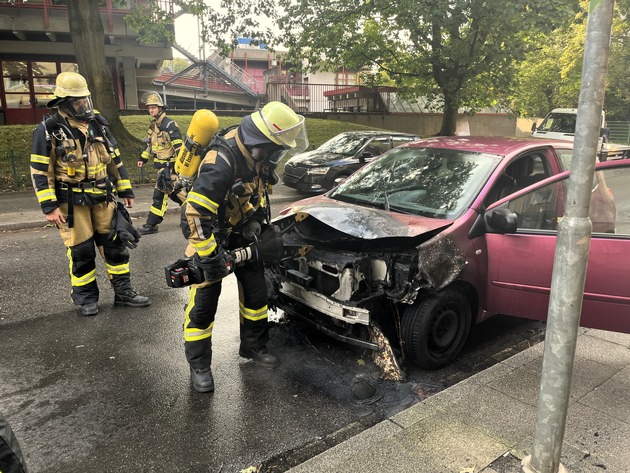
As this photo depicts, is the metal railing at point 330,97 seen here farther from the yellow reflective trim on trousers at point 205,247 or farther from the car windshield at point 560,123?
the yellow reflective trim on trousers at point 205,247

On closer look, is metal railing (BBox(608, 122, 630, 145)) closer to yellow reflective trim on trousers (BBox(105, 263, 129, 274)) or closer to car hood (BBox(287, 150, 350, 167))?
car hood (BBox(287, 150, 350, 167))

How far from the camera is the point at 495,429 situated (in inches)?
108

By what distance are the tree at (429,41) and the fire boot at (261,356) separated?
10426 millimetres

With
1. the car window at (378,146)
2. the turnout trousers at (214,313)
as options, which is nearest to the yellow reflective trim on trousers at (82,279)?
the turnout trousers at (214,313)

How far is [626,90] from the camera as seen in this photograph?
27578mm

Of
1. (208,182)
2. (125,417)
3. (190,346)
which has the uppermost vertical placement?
(208,182)

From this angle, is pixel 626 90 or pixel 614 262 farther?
pixel 626 90

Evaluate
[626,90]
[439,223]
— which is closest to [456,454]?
[439,223]

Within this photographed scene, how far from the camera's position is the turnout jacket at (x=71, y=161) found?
13.7 ft

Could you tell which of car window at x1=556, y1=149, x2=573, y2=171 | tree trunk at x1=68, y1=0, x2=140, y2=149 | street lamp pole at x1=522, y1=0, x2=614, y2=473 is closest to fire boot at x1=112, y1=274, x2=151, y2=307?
street lamp pole at x1=522, y1=0, x2=614, y2=473

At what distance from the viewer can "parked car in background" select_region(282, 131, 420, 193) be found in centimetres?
1031

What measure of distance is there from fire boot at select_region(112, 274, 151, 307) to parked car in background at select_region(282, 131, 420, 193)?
6.03 meters

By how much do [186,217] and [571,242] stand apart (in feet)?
6.95

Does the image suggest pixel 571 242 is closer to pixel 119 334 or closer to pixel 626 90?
pixel 119 334
